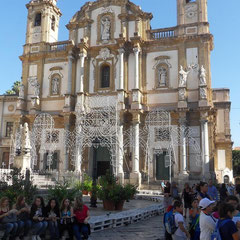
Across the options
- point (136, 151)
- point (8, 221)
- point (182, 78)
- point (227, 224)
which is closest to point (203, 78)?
point (182, 78)

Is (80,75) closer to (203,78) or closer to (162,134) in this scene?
(162,134)

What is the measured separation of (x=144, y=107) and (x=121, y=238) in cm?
1896

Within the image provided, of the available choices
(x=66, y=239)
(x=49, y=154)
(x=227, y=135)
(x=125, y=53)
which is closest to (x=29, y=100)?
(x=49, y=154)

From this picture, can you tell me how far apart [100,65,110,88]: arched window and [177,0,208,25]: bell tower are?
7.72 metres

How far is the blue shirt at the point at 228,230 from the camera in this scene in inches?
162

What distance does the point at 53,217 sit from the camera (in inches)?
304

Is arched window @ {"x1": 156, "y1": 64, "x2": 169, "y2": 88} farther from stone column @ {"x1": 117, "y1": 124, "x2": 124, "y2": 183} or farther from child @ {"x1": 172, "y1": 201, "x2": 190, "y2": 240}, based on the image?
child @ {"x1": 172, "y1": 201, "x2": 190, "y2": 240}

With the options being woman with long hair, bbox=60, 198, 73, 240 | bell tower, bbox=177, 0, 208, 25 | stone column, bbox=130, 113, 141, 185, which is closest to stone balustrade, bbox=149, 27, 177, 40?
bell tower, bbox=177, 0, 208, 25

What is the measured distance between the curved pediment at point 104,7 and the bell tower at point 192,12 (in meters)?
2.90

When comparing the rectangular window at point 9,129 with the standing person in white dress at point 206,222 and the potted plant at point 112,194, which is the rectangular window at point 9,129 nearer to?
the potted plant at point 112,194

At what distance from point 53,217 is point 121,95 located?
19521mm

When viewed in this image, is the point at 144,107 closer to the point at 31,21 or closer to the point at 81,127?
the point at 81,127

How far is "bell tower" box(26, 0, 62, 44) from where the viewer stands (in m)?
31.9

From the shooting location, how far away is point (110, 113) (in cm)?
2680
